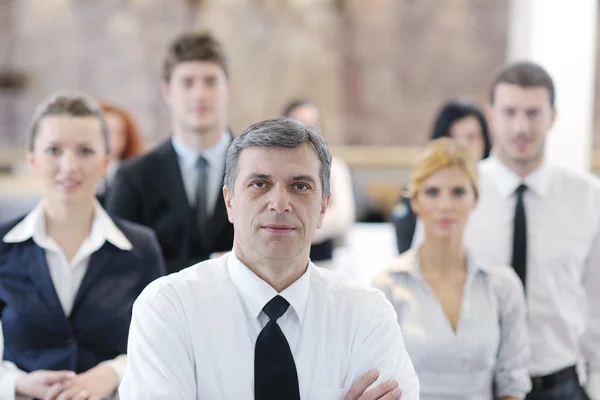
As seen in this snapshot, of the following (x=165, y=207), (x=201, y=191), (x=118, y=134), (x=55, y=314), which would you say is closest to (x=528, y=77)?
(x=201, y=191)

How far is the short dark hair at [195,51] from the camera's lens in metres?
2.52

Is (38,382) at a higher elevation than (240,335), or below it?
below

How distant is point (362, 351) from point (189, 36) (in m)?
1.40

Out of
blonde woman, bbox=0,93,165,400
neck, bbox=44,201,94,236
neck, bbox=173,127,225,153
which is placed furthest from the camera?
neck, bbox=173,127,225,153

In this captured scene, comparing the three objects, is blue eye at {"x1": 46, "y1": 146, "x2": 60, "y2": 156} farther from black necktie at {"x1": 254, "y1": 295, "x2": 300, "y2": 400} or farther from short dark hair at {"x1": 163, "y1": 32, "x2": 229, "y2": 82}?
black necktie at {"x1": 254, "y1": 295, "x2": 300, "y2": 400}

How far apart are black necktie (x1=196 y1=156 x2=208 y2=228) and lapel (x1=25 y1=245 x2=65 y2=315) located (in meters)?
0.52

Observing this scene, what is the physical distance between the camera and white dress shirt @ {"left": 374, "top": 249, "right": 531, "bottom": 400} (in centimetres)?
182

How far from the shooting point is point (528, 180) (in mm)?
2336

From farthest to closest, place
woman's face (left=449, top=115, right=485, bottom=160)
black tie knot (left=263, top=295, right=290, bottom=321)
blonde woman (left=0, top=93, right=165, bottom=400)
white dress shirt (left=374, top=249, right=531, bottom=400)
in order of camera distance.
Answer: woman's face (left=449, top=115, right=485, bottom=160)
blonde woman (left=0, top=93, right=165, bottom=400)
white dress shirt (left=374, top=249, right=531, bottom=400)
black tie knot (left=263, top=295, right=290, bottom=321)

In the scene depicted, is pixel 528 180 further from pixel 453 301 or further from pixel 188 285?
pixel 188 285

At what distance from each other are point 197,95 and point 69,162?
0.61 metres

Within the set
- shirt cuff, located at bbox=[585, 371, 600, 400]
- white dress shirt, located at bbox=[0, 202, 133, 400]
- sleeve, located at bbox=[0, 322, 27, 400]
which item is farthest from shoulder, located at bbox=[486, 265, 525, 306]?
sleeve, located at bbox=[0, 322, 27, 400]

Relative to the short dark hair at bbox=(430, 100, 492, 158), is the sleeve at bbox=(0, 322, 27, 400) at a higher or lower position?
lower

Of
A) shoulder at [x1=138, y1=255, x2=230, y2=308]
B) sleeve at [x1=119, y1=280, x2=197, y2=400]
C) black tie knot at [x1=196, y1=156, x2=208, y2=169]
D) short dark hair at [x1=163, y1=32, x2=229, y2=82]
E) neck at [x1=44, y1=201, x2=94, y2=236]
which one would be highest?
short dark hair at [x1=163, y1=32, x2=229, y2=82]
